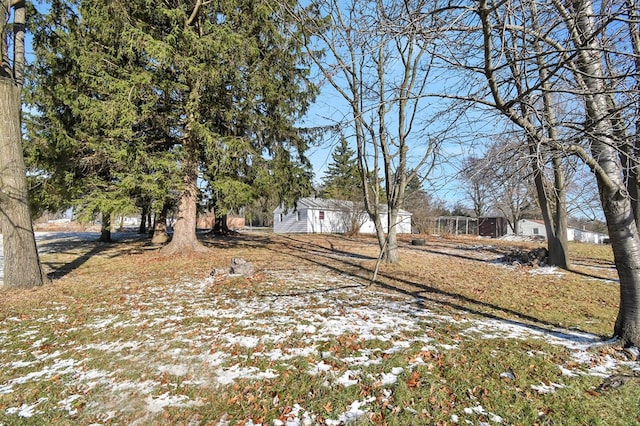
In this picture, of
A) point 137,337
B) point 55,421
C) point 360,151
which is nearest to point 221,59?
point 360,151

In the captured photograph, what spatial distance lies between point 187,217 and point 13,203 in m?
4.70

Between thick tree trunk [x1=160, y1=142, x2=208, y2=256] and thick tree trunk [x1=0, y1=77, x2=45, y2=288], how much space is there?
396 cm

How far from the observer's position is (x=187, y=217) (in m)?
10.3

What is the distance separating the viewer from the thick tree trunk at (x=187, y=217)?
9.59 metres

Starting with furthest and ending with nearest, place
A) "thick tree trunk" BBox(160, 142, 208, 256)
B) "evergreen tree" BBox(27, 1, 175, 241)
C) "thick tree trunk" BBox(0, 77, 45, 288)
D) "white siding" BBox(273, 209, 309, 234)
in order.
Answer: "white siding" BBox(273, 209, 309, 234) < "thick tree trunk" BBox(160, 142, 208, 256) < "evergreen tree" BBox(27, 1, 175, 241) < "thick tree trunk" BBox(0, 77, 45, 288)

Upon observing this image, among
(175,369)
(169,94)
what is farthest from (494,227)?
(175,369)

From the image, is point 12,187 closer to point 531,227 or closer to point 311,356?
point 311,356

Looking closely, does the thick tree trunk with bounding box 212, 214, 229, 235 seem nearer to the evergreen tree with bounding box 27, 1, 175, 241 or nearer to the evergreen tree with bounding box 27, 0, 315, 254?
the evergreen tree with bounding box 27, 0, 315, 254

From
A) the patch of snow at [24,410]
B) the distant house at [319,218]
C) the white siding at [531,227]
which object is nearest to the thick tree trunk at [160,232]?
the distant house at [319,218]

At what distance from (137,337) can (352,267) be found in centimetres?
595

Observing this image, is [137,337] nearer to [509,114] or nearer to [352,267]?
[509,114]

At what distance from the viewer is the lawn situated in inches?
95.9

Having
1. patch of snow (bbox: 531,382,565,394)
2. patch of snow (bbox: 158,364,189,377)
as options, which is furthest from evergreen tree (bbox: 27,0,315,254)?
patch of snow (bbox: 531,382,565,394)

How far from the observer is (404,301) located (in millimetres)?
5375
